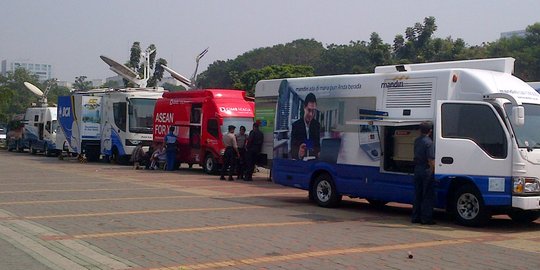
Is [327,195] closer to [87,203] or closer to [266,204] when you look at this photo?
[266,204]

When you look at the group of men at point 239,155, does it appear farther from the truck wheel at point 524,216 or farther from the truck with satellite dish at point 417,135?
the truck wheel at point 524,216

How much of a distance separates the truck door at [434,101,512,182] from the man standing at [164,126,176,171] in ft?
50.0

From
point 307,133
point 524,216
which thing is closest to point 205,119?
point 307,133

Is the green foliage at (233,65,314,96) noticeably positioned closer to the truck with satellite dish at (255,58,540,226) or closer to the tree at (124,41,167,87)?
the tree at (124,41,167,87)

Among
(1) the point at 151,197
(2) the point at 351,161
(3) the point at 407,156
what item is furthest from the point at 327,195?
(1) the point at 151,197

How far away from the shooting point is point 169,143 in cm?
2544

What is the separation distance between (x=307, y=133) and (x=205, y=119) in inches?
387

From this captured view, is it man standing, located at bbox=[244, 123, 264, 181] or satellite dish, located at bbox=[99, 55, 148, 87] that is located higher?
satellite dish, located at bbox=[99, 55, 148, 87]

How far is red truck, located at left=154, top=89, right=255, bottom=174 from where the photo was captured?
925 inches

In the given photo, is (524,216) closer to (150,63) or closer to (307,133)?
(307,133)

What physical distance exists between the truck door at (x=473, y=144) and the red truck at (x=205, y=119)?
1255 cm

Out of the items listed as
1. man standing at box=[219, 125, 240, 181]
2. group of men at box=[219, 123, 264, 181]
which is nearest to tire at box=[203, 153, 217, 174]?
group of men at box=[219, 123, 264, 181]

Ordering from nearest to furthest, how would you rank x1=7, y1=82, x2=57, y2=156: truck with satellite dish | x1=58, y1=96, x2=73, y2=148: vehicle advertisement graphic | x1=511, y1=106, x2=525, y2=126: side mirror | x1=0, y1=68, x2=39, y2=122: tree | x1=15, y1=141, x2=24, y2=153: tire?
x1=511, y1=106, x2=525, y2=126: side mirror, x1=58, y1=96, x2=73, y2=148: vehicle advertisement graphic, x1=7, y1=82, x2=57, y2=156: truck with satellite dish, x1=15, y1=141, x2=24, y2=153: tire, x1=0, y1=68, x2=39, y2=122: tree

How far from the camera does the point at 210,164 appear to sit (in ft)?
79.2
